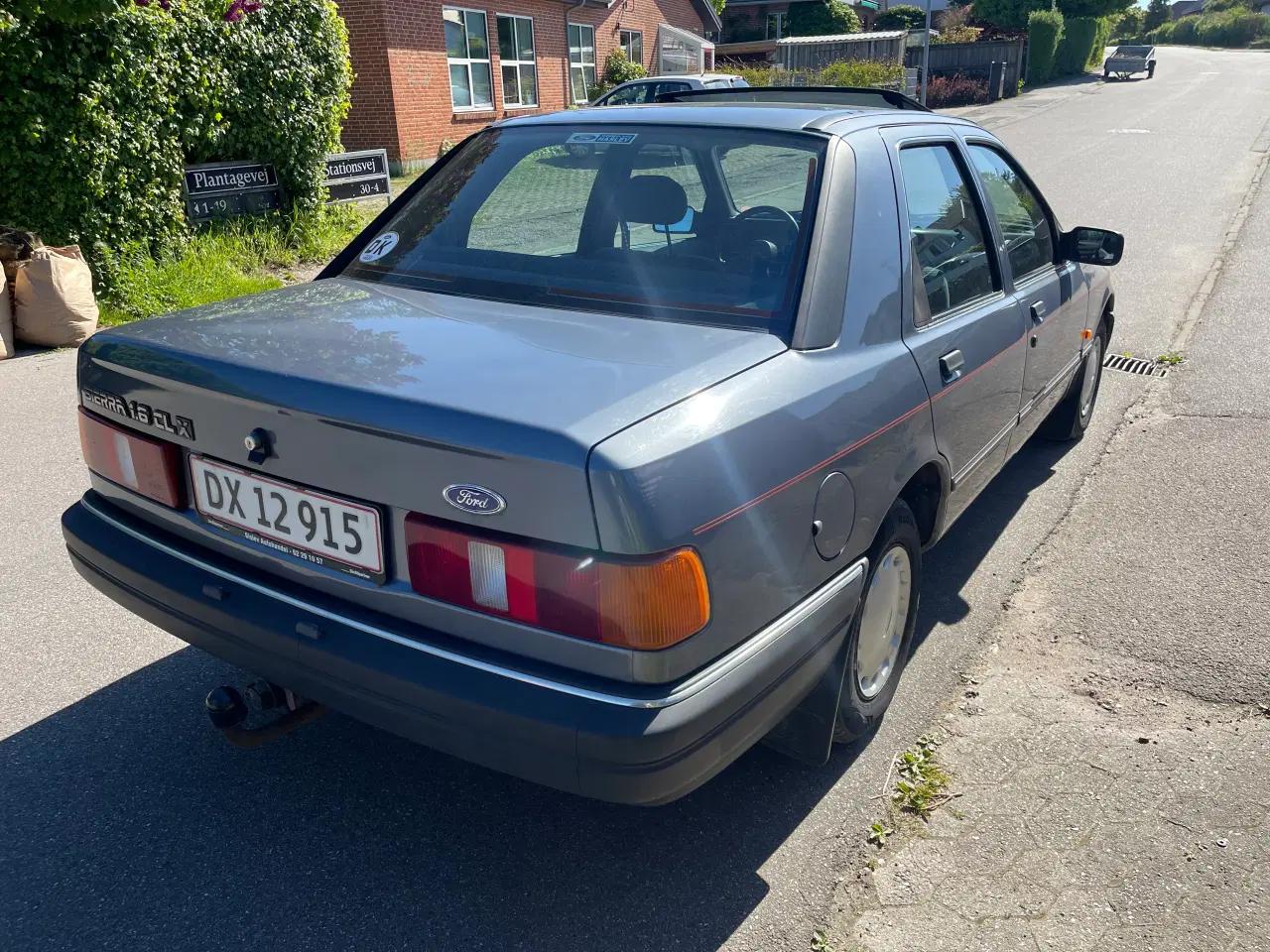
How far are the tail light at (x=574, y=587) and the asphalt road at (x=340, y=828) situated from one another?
82 centimetres

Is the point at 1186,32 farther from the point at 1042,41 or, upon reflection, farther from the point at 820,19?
the point at 820,19

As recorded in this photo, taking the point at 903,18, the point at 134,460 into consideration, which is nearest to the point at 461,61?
the point at 134,460

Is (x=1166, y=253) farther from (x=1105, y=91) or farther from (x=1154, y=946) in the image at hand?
(x=1105, y=91)

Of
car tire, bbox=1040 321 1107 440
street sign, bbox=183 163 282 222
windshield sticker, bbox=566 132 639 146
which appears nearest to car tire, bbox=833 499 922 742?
windshield sticker, bbox=566 132 639 146

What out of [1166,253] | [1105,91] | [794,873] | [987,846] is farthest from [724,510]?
[1105,91]

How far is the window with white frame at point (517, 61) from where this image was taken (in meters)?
21.4

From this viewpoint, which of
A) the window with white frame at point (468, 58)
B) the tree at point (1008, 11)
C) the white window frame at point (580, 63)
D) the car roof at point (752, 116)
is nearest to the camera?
the car roof at point (752, 116)

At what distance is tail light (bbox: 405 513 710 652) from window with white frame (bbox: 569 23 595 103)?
2384 cm

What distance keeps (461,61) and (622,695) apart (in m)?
20.1

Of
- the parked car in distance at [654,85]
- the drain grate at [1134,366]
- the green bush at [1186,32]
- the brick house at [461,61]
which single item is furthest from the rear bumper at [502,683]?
the green bush at [1186,32]

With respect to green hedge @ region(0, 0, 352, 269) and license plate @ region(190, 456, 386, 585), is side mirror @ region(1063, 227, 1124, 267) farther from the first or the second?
green hedge @ region(0, 0, 352, 269)

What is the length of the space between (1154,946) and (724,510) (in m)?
1.43

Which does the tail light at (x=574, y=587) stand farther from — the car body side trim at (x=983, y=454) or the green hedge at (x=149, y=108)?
the green hedge at (x=149, y=108)

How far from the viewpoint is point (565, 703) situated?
6.55 feet
